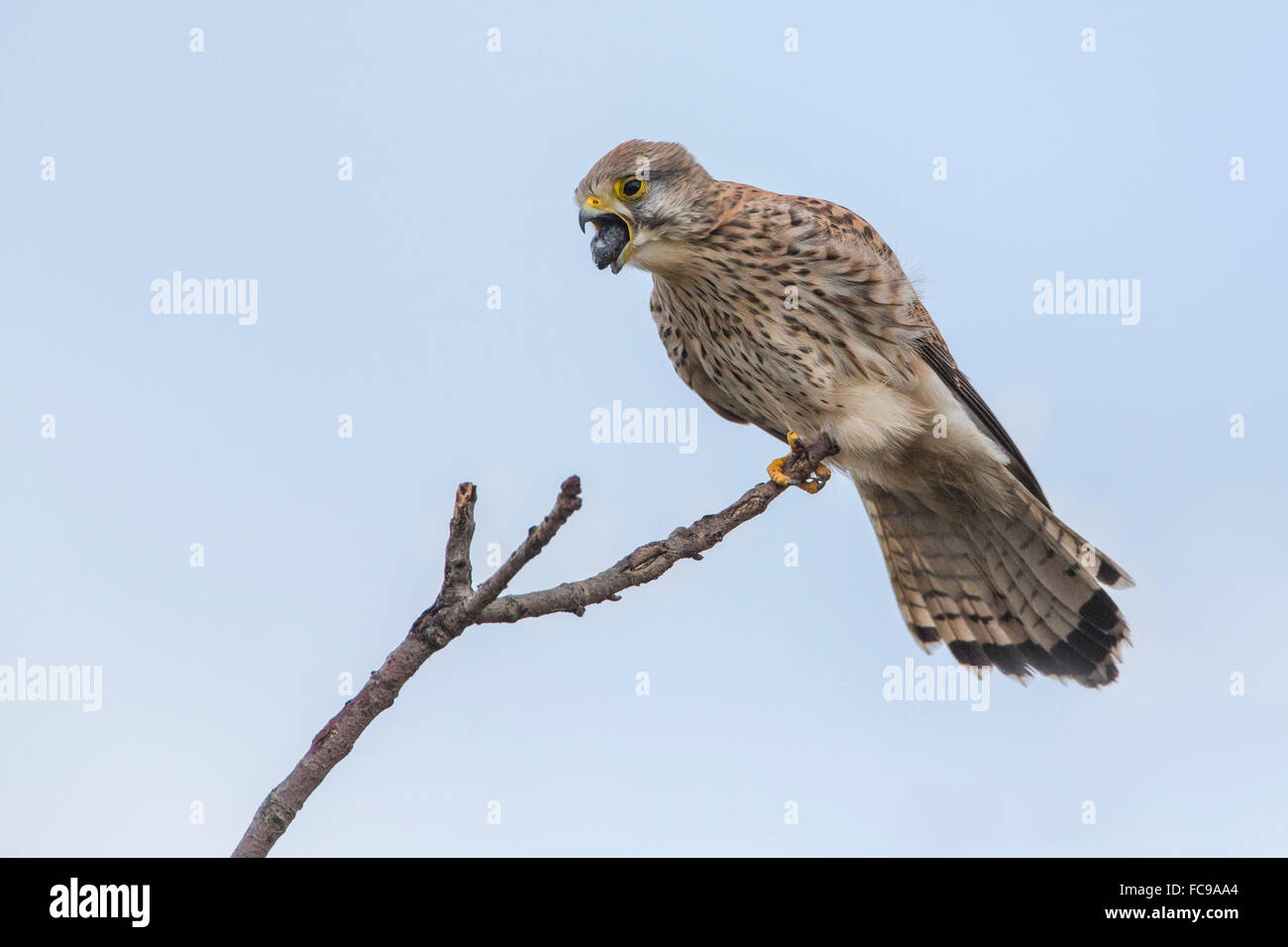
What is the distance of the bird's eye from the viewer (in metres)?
4.42

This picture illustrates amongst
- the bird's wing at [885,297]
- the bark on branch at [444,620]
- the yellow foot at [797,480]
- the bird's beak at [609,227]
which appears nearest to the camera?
the bark on branch at [444,620]

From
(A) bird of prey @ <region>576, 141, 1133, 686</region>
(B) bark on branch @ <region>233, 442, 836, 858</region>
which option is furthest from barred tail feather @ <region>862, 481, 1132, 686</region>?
(B) bark on branch @ <region>233, 442, 836, 858</region>

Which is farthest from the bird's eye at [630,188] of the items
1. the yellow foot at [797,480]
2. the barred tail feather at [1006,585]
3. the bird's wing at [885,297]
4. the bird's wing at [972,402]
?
the barred tail feather at [1006,585]

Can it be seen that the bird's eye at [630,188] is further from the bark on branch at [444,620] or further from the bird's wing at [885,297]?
the bark on branch at [444,620]

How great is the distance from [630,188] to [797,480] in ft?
4.08

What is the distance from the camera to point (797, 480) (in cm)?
406

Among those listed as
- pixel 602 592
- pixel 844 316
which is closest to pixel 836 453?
pixel 844 316

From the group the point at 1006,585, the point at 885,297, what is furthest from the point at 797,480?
the point at 1006,585

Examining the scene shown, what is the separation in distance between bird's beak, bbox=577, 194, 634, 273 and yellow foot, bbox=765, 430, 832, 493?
883 millimetres

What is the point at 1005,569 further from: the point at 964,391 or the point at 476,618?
the point at 476,618

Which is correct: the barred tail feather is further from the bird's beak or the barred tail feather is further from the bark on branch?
the bark on branch

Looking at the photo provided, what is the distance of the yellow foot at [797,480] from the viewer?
4.15 m

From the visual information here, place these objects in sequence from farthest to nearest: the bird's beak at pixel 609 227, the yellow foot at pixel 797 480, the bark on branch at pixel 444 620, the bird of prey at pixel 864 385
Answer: the bird of prey at pixel 864 385
the bird's beak at pixel 609 227
the yellow foot at pixel 797 480
the bark on branch at pixel 444 620

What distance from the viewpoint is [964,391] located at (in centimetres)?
491
